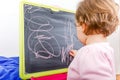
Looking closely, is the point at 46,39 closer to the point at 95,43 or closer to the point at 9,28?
the point at 95,43

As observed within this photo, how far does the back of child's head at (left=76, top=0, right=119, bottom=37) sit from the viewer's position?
38.0 inches

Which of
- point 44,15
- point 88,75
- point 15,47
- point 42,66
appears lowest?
point 15,47

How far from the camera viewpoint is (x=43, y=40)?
1.34 metres

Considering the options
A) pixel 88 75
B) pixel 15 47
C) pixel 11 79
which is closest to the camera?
pixel 88 75

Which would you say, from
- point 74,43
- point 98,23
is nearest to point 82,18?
point 98,23

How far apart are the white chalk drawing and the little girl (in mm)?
338

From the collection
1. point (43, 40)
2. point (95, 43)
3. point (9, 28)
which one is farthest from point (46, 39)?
point (9, 28)

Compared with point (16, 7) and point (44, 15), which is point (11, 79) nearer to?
point (44, 15)

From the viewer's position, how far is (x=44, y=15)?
1.40 m

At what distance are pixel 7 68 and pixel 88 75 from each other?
0.62 m

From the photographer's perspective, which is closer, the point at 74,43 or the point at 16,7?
the point at 74,43

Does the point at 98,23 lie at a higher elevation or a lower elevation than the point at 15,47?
higher

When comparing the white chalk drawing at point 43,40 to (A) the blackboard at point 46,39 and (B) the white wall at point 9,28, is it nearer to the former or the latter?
(A) the blackboard at point 46,39

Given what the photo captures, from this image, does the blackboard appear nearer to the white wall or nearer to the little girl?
the little girl
